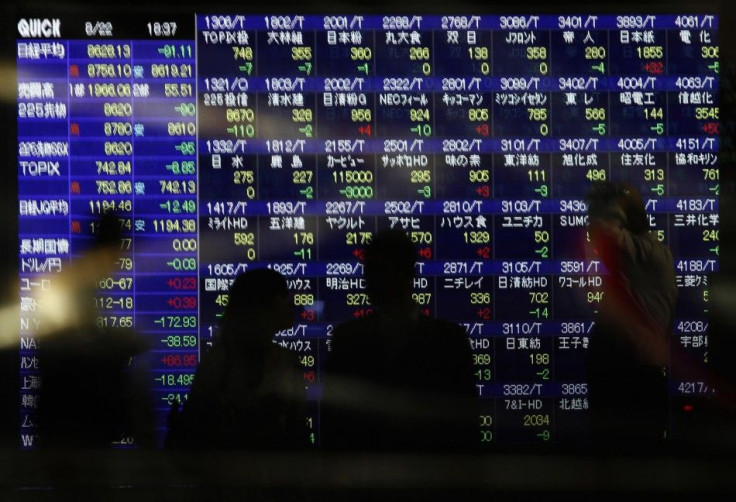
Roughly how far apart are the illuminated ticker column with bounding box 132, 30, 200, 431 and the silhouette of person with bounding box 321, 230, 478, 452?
80 centimetres

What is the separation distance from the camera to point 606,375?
470 cm

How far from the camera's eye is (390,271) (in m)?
4.00

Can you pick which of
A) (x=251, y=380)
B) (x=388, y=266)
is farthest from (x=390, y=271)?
(x=251, y=380)

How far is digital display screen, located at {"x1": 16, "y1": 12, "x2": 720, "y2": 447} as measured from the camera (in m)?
4.57

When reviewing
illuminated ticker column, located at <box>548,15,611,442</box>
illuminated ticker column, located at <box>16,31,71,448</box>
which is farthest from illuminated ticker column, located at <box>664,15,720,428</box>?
illuminated ticker column, located at <box>16,31,71,448</box>

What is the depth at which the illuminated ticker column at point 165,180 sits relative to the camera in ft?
15.0

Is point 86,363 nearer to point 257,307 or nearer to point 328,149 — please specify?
point 257,307

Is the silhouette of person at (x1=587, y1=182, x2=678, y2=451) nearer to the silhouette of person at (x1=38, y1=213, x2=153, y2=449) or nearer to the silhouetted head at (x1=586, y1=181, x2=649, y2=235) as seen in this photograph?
the silhouetted head at (x1=586, y1=181, x2=649, y2=235)

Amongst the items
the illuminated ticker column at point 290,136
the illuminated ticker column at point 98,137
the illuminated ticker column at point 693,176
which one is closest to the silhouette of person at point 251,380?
the illuminated ticker column at point 290,136

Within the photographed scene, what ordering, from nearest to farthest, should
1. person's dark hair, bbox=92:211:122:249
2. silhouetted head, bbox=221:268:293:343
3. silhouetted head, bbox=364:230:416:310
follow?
silhouetted head, bbox=221:268:293:343 < silhouetted head, bbox=364:230:416:310 < person's dark hair, bbox=92:211:122:249

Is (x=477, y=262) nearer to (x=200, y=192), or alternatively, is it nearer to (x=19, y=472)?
(x=200, y=192)

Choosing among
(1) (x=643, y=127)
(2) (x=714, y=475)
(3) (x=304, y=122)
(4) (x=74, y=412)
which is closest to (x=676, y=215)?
(1) (x=643, y=127)

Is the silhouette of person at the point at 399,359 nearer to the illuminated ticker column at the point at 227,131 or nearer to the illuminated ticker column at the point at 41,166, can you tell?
the illuminated ticker column at the point at 227,131

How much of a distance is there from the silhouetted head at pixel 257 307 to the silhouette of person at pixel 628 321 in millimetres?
1360
